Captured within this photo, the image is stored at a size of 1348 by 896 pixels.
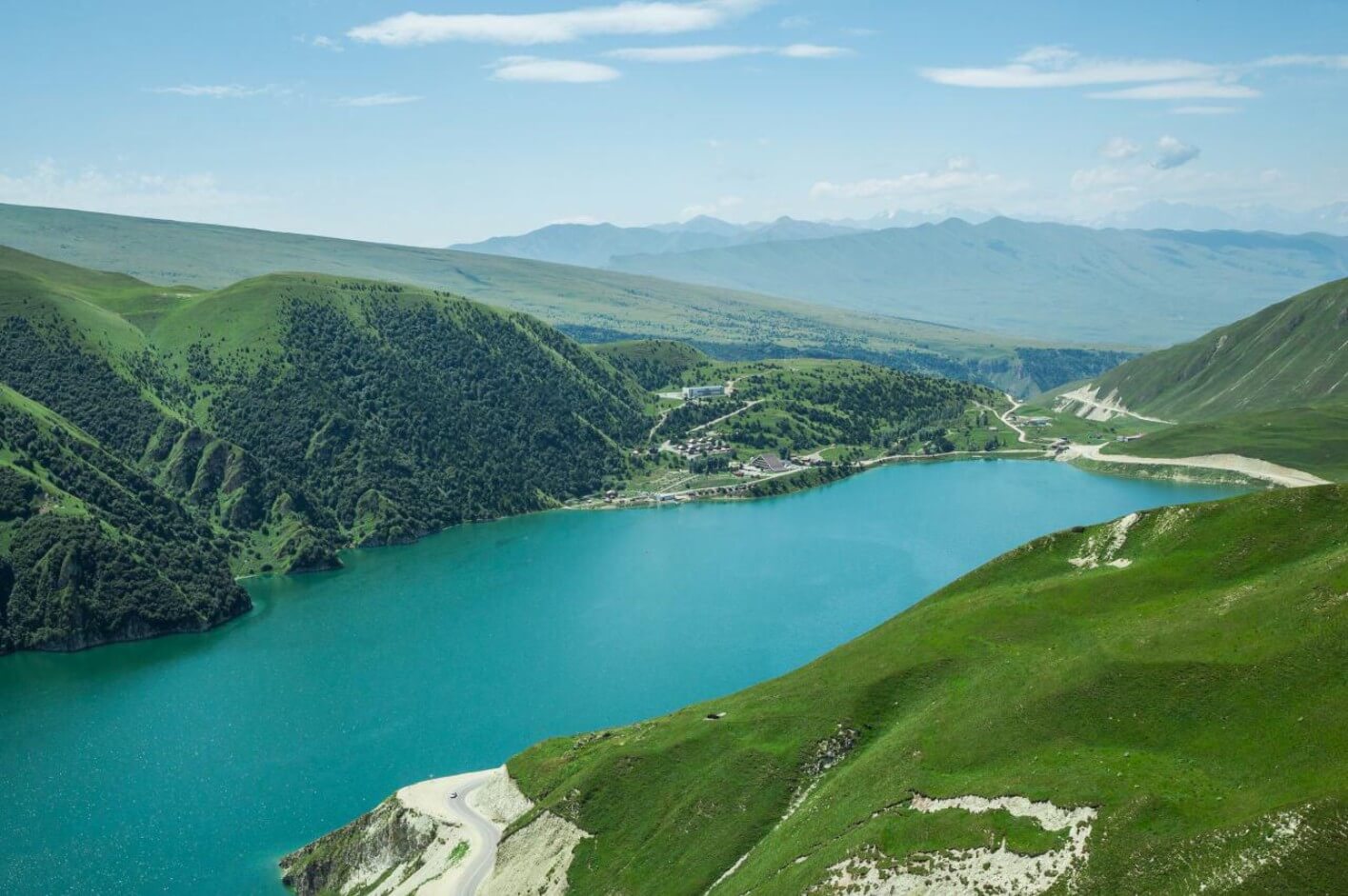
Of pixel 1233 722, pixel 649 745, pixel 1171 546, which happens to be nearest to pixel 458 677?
pixel 649 745

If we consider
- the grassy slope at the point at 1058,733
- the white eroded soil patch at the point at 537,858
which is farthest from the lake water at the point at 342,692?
the grassy slope at the point at 1058,733

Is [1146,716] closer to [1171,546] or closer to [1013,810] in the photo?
[1013,810]

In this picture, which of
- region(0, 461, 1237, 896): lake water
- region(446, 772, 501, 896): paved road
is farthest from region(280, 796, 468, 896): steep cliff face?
region(0, 461, 1237, 896): lake water

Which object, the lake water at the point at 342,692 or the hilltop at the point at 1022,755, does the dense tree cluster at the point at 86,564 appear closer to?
the lake water at the point at 342,692

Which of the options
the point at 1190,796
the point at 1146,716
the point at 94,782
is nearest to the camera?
the point at 1190,796

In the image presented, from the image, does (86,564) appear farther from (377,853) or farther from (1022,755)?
(1022,755)

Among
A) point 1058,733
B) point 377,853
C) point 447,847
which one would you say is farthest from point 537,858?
point 1058,733
